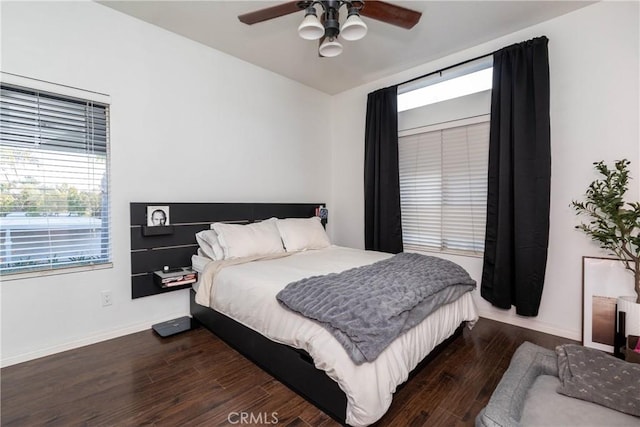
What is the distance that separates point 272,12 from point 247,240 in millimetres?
1875

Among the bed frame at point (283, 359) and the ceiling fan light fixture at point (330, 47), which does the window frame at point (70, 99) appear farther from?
the ceiling fan light fixture at point (330, 47)

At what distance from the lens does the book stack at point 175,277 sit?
2.59m

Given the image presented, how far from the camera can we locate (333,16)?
185 centimetres

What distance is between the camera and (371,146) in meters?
3.84

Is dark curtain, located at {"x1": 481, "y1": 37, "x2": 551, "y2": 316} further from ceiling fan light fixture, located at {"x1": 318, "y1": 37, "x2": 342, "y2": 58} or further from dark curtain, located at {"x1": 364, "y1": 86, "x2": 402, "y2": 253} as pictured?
ceiling fan light fixture, located at {"x1": 318, "y1": 37, "x2": 342, "y2": 58}

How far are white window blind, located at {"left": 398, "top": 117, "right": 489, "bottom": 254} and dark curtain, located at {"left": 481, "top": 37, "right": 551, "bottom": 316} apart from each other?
233mm

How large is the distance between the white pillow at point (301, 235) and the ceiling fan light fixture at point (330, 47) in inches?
70.6

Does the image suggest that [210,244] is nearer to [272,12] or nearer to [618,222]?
[272,12]

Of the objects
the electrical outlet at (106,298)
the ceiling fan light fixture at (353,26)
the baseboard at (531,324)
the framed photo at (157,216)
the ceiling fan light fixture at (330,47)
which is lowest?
the baseboard at (531,324)

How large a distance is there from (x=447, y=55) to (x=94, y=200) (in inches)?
150

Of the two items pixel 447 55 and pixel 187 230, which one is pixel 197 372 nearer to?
pixel 187 230

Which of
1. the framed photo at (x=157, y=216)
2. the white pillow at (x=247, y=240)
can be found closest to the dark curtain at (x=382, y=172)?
the white pillow at (x=247, y=240)

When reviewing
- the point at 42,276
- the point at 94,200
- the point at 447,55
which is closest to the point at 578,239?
the point at 447,55

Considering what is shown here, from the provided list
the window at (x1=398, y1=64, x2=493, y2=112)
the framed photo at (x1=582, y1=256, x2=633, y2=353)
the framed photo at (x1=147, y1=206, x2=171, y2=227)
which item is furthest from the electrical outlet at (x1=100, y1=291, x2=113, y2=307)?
the framed photo at (x1=582, y1=256, x2=633, y2=353)
